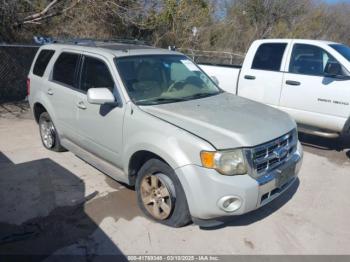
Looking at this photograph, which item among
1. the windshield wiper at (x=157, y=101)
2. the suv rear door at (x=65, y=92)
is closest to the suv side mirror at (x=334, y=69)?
the windshield wiper at (x=157, y=101)

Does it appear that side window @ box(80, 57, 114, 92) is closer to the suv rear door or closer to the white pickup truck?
→ the suv rear door

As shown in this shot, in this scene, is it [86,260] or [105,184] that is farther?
[105,184]

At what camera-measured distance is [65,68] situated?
4656mm

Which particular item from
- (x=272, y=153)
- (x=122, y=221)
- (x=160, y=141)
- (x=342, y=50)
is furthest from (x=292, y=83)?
(x=122, y=221)

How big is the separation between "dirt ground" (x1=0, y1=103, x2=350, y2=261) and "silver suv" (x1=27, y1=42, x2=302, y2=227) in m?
0.30

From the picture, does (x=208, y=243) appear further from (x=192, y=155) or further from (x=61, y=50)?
(x=61, y=50)

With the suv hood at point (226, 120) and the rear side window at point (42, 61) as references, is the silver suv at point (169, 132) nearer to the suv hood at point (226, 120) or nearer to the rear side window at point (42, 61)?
the suv hood at point (226, 120)

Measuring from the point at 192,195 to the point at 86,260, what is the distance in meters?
1.12

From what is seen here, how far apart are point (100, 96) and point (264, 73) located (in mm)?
3977

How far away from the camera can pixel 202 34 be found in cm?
1934

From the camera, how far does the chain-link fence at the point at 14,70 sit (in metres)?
8.62

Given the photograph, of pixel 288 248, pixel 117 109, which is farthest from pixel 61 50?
pixel 288 248

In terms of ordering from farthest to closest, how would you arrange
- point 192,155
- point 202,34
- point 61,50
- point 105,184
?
point 202,34 → point 61,50 → point 105,184 → point 192,155

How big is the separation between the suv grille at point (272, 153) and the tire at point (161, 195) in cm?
75
